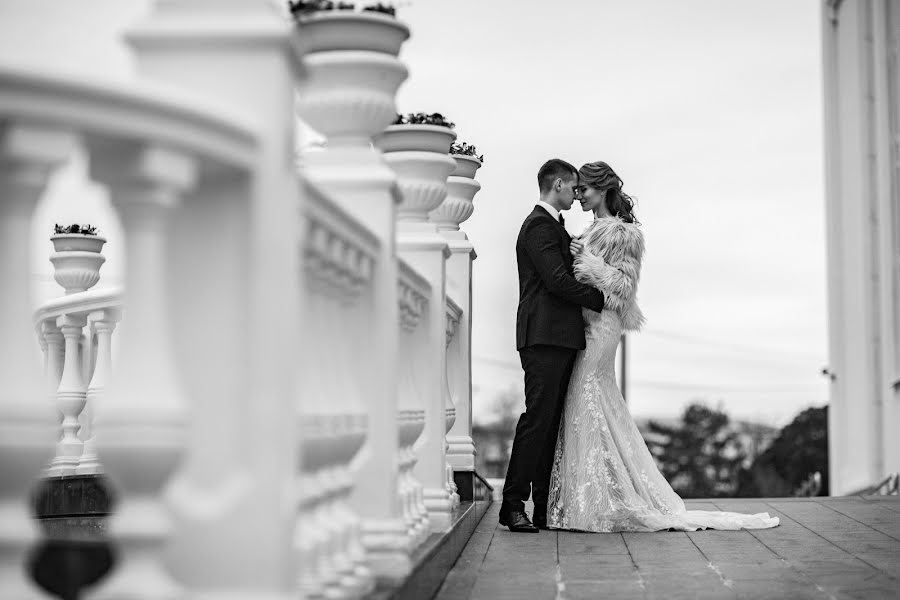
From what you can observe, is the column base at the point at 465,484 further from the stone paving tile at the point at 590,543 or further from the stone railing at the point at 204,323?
the stone railing at the point at 204,323

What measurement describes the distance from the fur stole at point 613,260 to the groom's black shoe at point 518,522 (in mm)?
1068

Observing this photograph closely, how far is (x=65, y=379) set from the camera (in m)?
6.55

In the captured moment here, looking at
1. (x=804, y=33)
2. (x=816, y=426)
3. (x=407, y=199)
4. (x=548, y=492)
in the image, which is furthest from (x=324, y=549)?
(x=816, y=426)

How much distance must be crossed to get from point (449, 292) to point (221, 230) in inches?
169

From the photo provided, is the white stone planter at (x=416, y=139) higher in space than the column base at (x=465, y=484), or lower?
higher

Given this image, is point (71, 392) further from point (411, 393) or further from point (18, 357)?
point (18, 357)

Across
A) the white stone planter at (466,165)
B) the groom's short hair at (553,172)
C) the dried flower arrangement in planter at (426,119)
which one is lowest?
the groom's short hair at (553,172)

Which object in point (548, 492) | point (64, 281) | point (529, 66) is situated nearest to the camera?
point (548, 492)

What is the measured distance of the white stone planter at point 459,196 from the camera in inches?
256

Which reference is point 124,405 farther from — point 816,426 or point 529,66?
point 816,426

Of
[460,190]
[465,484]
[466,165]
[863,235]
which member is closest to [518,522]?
[465,484]

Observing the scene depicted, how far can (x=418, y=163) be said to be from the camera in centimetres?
506

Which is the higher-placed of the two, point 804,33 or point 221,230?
point 804,33

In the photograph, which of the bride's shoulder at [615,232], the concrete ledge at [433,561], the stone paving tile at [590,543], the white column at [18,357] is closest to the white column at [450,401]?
the concrete ledge at [433,561]
